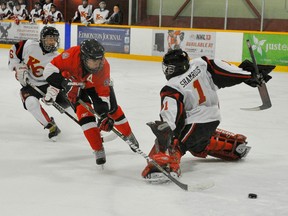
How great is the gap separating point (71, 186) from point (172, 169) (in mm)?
555

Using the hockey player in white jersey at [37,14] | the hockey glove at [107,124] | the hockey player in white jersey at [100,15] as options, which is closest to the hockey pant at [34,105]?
the hockey glove at [107,124]

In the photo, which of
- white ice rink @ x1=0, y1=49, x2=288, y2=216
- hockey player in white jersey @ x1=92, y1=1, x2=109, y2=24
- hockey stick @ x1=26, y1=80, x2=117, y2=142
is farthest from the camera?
hockey player in white jersey @ x1=92, y1=1, x2=109, y2=24

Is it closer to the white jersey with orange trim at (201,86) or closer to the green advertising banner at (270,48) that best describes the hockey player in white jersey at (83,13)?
the green advertising banner at (270,48)

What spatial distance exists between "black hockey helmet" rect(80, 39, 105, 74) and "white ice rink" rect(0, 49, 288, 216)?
0.60 m

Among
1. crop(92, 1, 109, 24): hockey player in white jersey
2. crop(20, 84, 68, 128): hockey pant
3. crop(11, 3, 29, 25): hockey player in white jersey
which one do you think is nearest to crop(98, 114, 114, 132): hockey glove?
crop(20, 84, 68, 128): hockey pant

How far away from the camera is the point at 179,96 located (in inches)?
125

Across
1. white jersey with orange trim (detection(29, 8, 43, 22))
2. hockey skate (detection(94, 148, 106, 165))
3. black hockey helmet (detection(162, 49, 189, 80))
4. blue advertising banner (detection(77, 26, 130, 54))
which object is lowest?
blue advertising banner (detection(77, 26, 130, 54))

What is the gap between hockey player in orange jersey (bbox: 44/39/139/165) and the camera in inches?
136

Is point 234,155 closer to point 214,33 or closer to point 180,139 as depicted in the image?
point 180,139

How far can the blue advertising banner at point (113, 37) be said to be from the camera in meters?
12.0

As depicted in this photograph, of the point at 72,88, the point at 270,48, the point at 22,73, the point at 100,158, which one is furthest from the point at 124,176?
the point at 270,48

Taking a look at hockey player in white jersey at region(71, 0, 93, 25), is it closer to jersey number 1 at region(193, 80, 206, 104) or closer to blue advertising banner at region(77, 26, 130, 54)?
blue advertising banner at region(77, 26, 130, 54)

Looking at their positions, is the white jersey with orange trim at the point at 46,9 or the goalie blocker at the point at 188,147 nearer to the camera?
the goalie blocker at the point at 188,147

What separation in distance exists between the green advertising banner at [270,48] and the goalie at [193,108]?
21.5 feet
